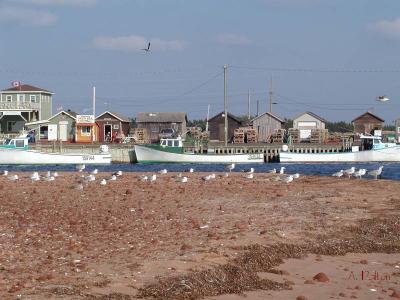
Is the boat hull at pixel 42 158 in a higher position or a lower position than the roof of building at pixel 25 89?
lower

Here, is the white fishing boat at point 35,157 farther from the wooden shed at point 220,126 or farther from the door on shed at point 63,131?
the wooden shed at point 220,126

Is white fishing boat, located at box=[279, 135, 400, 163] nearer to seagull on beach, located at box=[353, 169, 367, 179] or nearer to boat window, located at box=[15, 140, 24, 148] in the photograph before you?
boat window, located at box=[15, 140, 24, 148]

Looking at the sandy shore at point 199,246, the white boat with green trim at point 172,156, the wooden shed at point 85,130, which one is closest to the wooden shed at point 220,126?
the wooden shed at point 85,130

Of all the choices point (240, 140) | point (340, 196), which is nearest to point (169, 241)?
point (340, 196)

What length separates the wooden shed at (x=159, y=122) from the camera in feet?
277

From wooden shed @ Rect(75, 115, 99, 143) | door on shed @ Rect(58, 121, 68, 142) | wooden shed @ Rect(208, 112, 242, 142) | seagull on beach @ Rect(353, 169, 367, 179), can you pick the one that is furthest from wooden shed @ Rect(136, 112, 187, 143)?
seagull on beach @ Rect(353, 169, 367, 179)

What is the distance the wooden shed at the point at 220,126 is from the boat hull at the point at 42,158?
24.9m

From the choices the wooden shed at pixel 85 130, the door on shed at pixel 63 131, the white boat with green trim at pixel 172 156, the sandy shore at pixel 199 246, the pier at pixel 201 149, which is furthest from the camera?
the door on shed at pixel 63 131

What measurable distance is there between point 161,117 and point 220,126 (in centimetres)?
749

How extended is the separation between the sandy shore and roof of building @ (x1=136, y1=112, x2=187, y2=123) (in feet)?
204

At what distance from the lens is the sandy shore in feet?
33.2

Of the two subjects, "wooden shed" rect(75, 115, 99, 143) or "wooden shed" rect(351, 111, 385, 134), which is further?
"wooden shed" rect(351, 111, 385, 134)

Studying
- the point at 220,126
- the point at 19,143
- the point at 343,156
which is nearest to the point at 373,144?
the point at 343,156

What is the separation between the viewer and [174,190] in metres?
25.0
